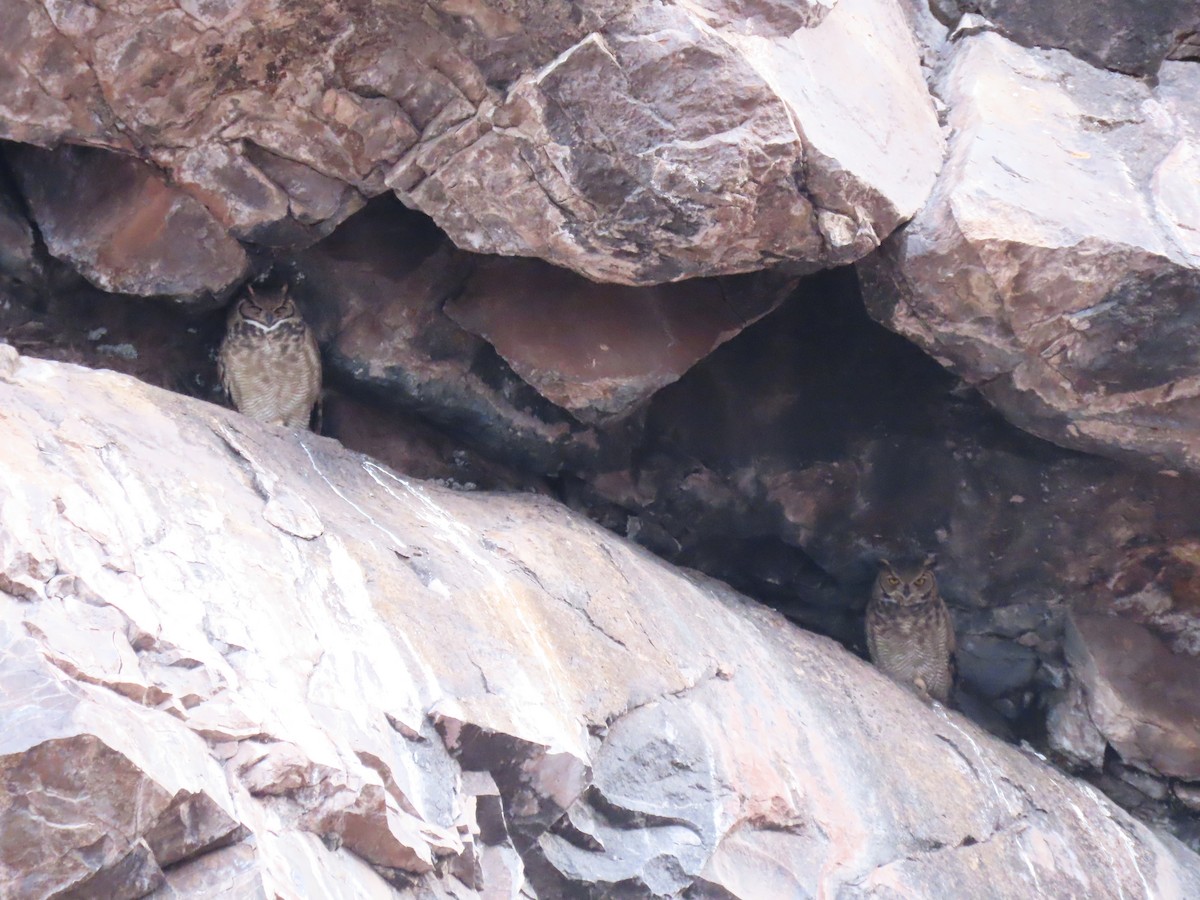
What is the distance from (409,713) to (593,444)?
241cm

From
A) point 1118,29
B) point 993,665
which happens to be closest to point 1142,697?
point 993,665

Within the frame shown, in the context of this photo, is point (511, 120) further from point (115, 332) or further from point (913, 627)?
point (913, 627)

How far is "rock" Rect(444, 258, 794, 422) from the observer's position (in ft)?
13.1

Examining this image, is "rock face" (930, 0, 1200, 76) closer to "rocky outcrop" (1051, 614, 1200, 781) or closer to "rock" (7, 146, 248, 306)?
"rocky outcrop" (1051, 614, 1200, 781)

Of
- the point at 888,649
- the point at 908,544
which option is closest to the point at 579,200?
the point at 908,544

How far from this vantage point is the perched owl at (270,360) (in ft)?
13.2

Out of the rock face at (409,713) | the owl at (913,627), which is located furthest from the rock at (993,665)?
the rock face at (409,713)

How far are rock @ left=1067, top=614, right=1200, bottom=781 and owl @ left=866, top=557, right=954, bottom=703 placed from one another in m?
0.63

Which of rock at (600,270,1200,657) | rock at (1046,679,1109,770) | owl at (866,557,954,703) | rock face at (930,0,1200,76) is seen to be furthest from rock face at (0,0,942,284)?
rock at (1046,679,1109,770)

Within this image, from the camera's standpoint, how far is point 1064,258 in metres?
3.28

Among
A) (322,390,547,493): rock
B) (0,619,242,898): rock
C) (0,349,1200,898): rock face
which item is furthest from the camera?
(322,390,547,493): rock

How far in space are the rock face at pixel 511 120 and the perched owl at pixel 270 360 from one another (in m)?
Answer: 0.58

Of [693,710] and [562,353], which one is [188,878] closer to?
[693,710]

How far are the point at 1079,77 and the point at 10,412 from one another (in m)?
3.82
